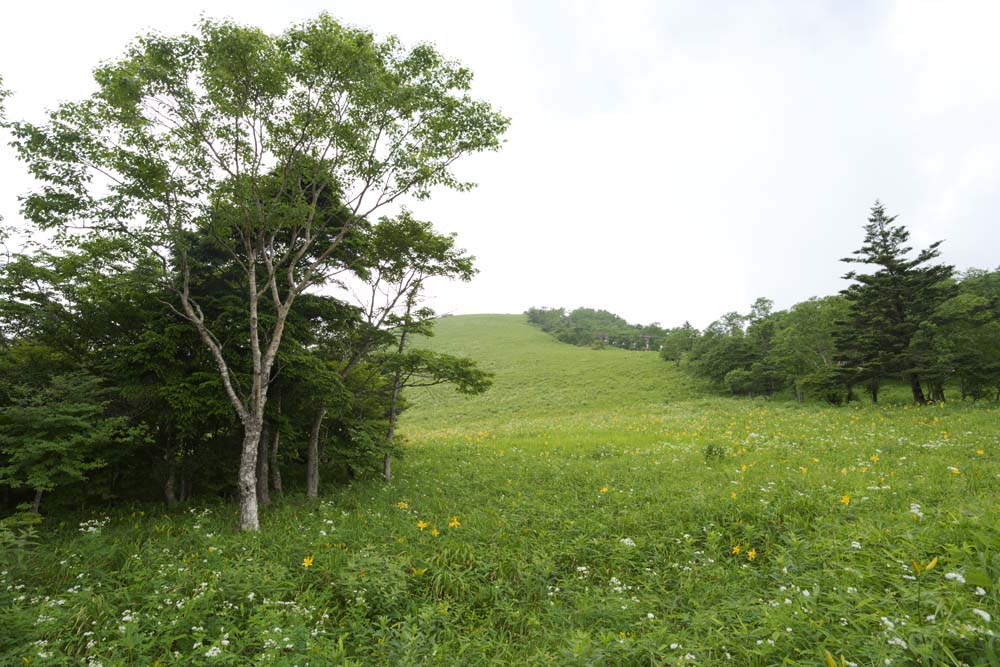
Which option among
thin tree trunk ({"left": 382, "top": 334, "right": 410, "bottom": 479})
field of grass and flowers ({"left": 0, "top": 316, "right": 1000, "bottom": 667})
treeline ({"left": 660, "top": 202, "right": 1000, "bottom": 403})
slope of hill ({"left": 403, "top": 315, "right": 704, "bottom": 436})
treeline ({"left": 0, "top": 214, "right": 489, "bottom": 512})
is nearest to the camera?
field of grass and flowers ({"left": 0, "top": 316, "right": 1000, "bottom": 667})

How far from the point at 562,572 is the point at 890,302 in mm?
25877

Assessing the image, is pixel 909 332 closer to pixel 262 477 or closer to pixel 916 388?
pixel 916 388

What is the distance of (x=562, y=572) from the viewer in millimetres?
6180

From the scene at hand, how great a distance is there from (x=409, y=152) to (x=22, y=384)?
9026 mm

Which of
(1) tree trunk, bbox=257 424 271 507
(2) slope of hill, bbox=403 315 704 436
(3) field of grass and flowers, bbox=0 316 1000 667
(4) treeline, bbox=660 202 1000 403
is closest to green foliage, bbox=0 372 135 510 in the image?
(3) field of grass and flowers, bbox=0 316 1000 667

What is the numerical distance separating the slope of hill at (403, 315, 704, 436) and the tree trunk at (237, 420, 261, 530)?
754 inches

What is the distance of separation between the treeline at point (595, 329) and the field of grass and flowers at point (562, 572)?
219 ft

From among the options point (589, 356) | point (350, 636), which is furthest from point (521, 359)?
point (350, 636)

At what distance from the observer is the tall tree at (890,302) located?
2030cm

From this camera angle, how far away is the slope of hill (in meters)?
32.5

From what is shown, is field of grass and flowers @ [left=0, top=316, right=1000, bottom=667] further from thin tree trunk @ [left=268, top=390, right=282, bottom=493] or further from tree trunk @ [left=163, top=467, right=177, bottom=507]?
thin tree trunk @ [left=268, top=390, right=282, bottom=493]

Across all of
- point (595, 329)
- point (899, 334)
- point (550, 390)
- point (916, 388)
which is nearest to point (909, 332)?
point (899, 334)

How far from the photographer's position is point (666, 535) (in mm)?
6871

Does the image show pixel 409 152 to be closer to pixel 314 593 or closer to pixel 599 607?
pixel 314 593
